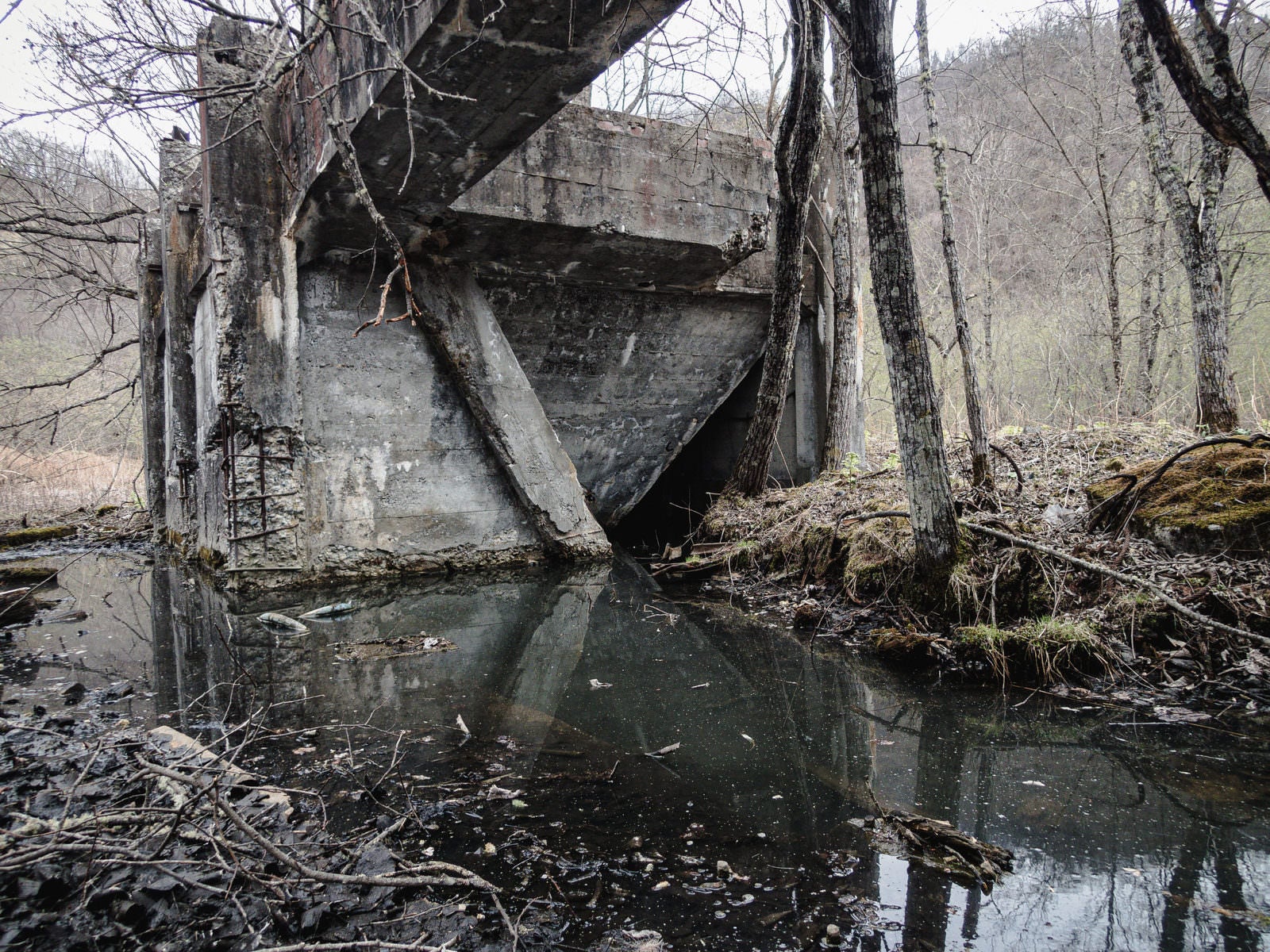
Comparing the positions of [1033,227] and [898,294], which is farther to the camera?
[1033,227]

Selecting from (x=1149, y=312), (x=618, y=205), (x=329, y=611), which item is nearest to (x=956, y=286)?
(x=618, y=205)

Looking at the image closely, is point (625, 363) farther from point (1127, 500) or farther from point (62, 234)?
point (62, 234)

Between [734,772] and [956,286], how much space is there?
15.8 ft

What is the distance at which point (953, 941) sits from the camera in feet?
5.98

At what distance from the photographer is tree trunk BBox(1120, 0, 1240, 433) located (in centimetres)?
563

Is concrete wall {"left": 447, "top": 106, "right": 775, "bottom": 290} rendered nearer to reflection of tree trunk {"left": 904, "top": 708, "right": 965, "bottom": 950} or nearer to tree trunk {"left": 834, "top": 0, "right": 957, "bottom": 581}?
tree trunk {"left": 834, "top": 0, "right": 957, "bottom": 581}

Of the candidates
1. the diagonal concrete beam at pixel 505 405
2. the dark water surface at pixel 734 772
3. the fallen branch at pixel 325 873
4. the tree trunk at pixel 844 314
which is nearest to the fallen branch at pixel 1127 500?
the dark water surface at pixel 734 772

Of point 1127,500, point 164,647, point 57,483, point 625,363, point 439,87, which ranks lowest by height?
point 164,647

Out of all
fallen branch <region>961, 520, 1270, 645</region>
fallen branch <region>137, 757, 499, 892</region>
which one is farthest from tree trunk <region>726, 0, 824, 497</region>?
fallen branch <region>137, 757, 499, 892</region>

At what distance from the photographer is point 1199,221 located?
5672mm

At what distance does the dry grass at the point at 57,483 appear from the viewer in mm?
13102

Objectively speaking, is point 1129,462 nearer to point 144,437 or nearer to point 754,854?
point 754,854

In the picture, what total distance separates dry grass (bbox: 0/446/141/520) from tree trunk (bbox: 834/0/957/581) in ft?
38.3

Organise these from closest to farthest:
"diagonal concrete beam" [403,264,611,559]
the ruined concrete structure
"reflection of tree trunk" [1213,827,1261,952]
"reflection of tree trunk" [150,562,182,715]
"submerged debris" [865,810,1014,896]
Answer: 1. "reflection of tree trunk" [1213,827,1261,952]
2. "submerged debris" [865,810,1014,896]
3. "reflection of tree trunk" [150,562,182,715]
4. the ruined concrete structure
5. "diagonal concrete beam" [403,264,611,559]
